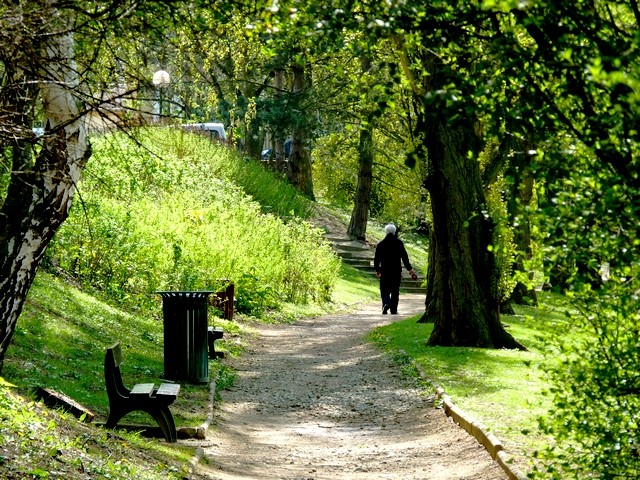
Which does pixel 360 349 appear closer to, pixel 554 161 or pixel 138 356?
pixel 138 356

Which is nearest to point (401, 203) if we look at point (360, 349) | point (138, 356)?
point (360, 349)

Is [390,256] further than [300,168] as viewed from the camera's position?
No

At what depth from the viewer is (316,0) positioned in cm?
599

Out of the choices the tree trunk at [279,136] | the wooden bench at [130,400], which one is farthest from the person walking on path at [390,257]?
the tree trunk at [279,136]

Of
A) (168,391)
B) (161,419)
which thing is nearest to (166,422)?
(161,419)

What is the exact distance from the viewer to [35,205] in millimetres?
9242

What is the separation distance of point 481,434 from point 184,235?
14.0 meters

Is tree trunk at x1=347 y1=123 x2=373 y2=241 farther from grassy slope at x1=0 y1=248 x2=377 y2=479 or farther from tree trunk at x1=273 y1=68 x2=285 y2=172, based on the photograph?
grassy slope at x1=0 y1=248 x2=377 y2=479

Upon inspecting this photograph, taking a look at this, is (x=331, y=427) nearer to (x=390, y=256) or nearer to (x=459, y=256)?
(x=459, y=256)

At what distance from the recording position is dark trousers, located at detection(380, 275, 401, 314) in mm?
24381

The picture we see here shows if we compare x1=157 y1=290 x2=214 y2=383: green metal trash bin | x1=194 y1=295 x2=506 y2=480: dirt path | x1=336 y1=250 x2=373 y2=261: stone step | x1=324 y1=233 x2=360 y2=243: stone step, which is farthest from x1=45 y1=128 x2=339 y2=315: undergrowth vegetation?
x1=324 y1=233 x2=360 y2=243: stone step

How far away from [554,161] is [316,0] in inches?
64.4

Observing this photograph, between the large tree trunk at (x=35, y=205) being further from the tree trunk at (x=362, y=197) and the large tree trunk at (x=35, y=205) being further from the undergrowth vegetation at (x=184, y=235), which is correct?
the tree trunk at (x=362, y=197)

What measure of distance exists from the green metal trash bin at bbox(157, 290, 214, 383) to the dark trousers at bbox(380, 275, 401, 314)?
11068 mm
